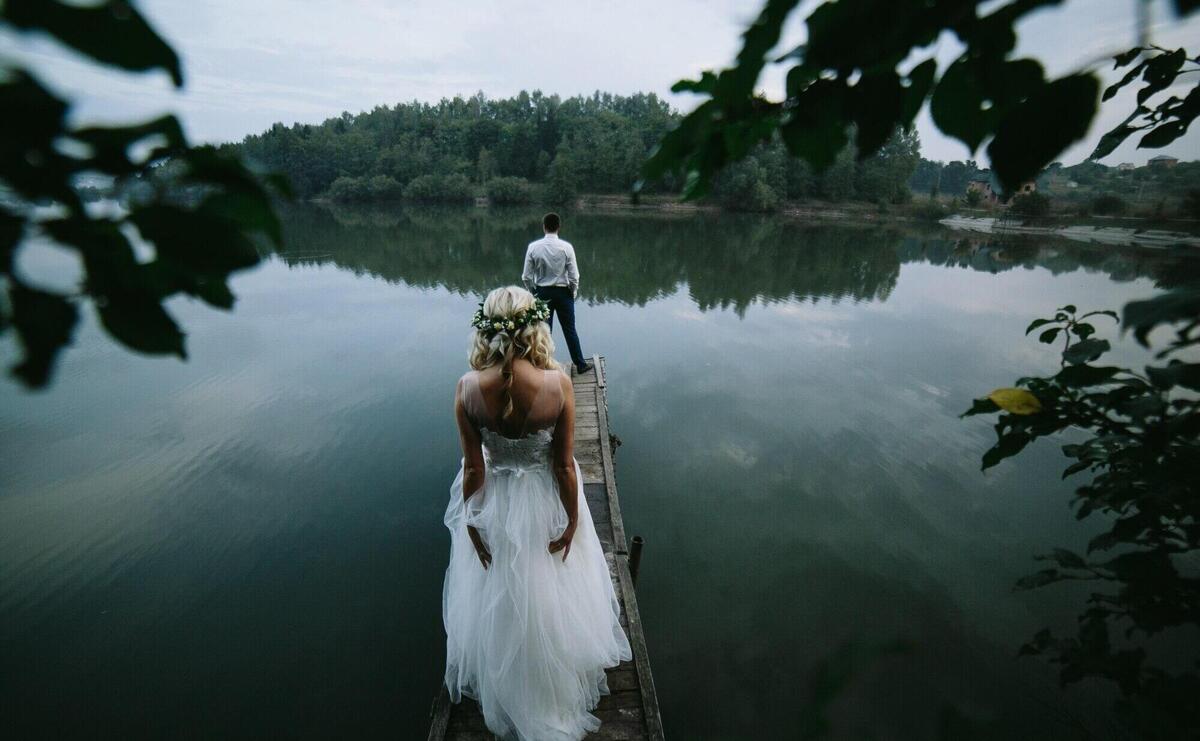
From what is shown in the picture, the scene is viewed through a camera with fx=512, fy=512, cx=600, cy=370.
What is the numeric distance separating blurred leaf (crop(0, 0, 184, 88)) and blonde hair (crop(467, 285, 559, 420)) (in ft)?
6.34

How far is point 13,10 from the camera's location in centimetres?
44

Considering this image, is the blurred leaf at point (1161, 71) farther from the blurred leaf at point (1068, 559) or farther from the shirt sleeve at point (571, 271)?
the shirt sleeve at point (571, 271)

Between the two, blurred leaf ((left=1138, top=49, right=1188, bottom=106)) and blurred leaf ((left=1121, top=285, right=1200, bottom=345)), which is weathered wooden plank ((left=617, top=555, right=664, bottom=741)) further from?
blurred leaf ((left=1138, top=49, right=1188, bottom=106))

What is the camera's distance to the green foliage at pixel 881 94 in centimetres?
69

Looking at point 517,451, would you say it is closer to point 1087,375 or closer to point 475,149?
point 1087,375

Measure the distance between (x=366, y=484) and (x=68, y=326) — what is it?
6.98 metres

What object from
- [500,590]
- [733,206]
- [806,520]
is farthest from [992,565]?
[733,206]

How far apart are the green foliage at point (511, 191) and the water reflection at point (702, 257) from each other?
83.0 feet

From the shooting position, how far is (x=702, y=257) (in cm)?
2556

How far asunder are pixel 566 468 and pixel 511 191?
66281 millimetres

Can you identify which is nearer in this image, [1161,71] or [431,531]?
[1161,71]

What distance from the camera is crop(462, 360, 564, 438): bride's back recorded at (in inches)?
99.4

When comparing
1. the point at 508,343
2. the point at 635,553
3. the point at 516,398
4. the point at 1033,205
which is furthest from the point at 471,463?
the point at 1033,205

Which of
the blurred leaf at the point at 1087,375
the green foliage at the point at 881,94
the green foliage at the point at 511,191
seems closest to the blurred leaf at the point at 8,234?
the green foliage at the point at 881,94
